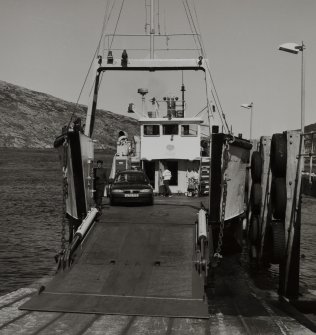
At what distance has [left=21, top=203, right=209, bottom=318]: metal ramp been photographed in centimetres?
1069


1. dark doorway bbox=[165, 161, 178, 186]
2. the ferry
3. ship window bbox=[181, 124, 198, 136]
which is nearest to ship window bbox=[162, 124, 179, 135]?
ship window bbox=[181, 124, 198, 136]

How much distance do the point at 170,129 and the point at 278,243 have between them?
51.2 ft

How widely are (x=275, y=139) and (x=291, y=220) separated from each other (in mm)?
2200

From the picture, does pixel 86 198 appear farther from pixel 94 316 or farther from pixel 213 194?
pixel 94 316

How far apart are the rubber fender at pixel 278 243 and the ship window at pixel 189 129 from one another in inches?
587

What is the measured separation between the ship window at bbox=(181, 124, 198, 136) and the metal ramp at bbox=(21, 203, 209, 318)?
1215 centimetres

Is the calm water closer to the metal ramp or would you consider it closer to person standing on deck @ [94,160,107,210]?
person standing on deck @ [94,160,107,210]

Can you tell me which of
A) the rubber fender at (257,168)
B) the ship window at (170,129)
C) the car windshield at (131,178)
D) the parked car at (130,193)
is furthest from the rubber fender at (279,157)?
the ship window at (170,129)

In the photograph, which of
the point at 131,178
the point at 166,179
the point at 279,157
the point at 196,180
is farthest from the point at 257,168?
the point at 196,180

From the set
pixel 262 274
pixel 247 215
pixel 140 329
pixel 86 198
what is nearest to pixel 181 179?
pixel 247 215

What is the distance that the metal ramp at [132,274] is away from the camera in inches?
421

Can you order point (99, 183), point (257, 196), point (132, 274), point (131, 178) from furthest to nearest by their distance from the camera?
point (131, 178)
point (99, 183)
point (257, 196)
point (132, 274)

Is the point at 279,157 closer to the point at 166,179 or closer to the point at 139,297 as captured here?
the point at 139,297

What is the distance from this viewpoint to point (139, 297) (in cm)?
1116
